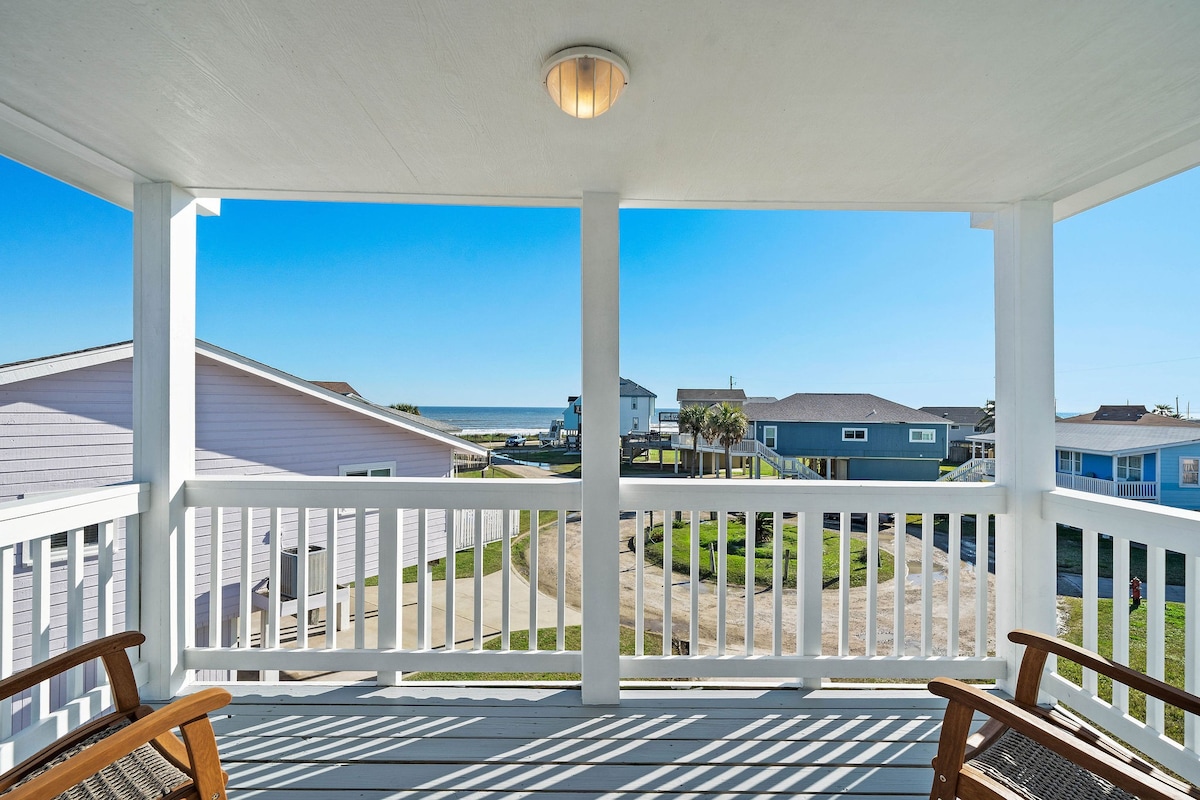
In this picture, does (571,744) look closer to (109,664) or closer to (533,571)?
(533,571)

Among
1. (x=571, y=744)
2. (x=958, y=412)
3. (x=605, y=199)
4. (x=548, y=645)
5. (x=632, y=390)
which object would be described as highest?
(x=605, y=199)

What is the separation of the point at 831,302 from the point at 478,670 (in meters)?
3.10

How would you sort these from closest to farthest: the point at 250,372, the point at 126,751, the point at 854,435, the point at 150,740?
the point at 126,751 → the point at 150,740 → the point at 854,435 → the point at 250,372

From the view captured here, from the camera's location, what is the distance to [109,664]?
1.52m

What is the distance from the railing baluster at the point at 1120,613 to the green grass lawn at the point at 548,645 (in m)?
1.89

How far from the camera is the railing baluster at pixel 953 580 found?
251 cm

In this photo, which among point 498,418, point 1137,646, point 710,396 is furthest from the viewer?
point 498,418

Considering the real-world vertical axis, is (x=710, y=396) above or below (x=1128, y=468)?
above

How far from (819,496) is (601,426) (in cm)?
110

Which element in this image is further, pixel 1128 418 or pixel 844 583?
pixel 844 583

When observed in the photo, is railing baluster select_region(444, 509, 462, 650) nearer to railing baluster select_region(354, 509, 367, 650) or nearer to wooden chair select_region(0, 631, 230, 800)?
railing baluster select_region(354, 509, 367, 650)

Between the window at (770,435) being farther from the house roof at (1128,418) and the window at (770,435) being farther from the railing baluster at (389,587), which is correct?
the railing baluster at (389,587)

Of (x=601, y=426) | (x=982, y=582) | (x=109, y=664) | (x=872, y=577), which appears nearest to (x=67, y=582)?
(x=109, y=664)

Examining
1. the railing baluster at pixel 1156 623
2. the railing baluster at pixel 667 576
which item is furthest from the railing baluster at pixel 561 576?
the railing baluster at pixel 1156 623
